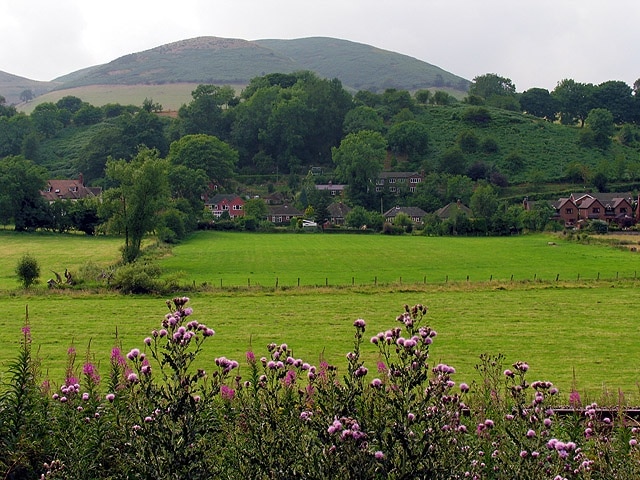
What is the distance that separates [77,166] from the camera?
144 m

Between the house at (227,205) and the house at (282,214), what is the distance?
6.47m

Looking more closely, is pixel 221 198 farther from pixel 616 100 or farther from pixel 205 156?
pixel 616 100

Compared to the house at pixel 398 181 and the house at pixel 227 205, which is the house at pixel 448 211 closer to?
the house at pixel 398 181

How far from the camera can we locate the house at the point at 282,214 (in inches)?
4368

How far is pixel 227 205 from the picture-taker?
118250 mm

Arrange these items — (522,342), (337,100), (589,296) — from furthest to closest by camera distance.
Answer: (337,100) < (589,296) < (522,342)

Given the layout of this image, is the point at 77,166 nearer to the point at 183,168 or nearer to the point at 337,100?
the point at 183,168

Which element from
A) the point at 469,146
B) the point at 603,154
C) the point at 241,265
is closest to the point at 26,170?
the point at 241,265

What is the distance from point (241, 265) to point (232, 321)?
25.7 meters

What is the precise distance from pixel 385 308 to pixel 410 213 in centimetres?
7577

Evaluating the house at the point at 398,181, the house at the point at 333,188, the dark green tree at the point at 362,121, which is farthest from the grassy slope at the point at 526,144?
the house at the point at 333,188

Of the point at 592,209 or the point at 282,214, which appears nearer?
the point at 592,209

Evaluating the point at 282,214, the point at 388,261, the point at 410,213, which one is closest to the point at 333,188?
the point at 282,214

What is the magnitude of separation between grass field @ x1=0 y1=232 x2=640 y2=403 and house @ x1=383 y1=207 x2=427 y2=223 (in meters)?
39.6
